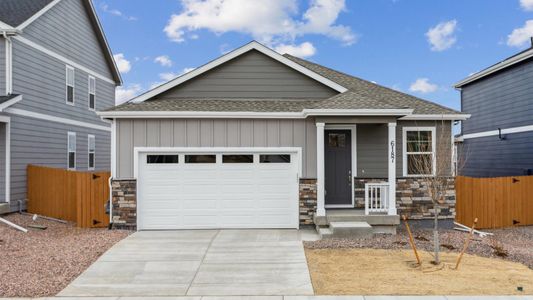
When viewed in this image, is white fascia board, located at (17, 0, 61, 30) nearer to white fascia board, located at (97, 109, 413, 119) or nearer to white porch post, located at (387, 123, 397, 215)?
white fascia board, located at (97, 109, 413, 119)

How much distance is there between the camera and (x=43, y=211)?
13523 millimetres

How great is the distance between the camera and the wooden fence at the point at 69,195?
1155 cm

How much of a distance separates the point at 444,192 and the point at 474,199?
1839 mm

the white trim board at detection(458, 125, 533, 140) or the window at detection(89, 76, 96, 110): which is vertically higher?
the window at detection(89, 76, 96, 110)

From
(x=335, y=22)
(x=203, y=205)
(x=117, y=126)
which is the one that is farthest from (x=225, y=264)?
(x=335, y=22)

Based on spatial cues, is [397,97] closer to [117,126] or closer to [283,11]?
[283,11]

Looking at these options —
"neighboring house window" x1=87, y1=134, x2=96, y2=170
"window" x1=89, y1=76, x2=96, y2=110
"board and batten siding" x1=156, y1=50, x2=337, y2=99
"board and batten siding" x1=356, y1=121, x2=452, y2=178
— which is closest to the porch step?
"board and batten siding" x1=356, y1=121, x2=452, y2=178

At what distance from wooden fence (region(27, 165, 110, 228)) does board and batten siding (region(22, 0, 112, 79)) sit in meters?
4.74

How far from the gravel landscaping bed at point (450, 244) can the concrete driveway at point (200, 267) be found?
110 cm

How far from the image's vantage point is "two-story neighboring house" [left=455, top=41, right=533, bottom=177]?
15.9 meters

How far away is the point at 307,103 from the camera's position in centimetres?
1220

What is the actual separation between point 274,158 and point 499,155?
1158 centimetres

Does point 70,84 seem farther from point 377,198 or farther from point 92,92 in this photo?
point 377,198

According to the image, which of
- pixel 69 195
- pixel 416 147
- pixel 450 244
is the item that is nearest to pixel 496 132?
pixel 416 147
